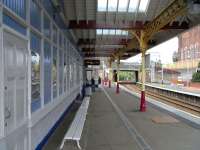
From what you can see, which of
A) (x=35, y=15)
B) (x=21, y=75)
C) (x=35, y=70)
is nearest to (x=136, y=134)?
(x=35, y=70)

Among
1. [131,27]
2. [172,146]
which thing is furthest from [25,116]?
[131,27]

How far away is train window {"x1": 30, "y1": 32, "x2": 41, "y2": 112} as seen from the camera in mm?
7898

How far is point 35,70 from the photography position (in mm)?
8344

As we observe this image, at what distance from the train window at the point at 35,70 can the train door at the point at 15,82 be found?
83 cm

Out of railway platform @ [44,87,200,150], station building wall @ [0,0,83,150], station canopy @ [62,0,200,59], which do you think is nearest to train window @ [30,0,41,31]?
station building wall @ [0,0,83,150]

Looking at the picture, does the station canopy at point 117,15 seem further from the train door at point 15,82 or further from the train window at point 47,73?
the train door at point 15,82

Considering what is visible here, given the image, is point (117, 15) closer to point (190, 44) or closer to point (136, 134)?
point (136, 134)

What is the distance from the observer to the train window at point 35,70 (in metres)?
7.90

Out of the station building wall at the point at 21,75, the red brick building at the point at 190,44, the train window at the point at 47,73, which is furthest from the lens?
the red brick building at the point at 190,44

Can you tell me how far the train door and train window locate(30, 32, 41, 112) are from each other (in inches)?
32.6

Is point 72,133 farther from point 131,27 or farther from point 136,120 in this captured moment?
point 131,27

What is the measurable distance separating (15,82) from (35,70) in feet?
7.31

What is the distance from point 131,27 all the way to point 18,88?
13.6 metres

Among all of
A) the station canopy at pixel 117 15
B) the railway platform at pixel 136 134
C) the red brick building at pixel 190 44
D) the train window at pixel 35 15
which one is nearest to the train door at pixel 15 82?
the train window at pixel 35 15
